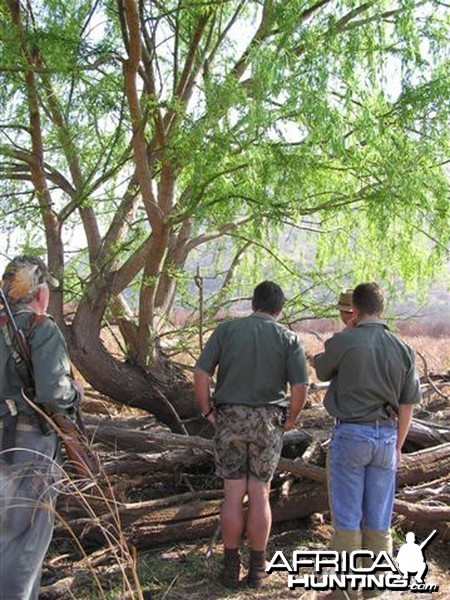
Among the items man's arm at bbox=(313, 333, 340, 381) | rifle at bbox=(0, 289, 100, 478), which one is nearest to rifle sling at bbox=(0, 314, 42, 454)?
rifle at bbox=(0, 289, 100, 478)

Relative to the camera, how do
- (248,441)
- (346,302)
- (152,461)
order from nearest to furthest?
(248,441) → (346,302) → (152,461)

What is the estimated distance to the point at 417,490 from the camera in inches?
220

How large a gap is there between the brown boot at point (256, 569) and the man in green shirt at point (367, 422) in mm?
504

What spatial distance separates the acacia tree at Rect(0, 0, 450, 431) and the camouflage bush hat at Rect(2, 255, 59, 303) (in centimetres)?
209

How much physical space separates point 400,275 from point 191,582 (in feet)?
14.4

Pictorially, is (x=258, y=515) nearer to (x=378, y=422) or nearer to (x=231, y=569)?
(x=231, y=569)

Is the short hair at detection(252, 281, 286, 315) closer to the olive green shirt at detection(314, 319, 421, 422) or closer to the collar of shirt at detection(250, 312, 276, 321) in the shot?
the collar of shirt at detection(250, 312, 276, 321)

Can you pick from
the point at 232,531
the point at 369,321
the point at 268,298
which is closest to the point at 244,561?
the point at 232,531

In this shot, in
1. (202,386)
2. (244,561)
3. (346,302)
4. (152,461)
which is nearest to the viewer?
(202,386)

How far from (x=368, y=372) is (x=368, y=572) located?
3.45 feet

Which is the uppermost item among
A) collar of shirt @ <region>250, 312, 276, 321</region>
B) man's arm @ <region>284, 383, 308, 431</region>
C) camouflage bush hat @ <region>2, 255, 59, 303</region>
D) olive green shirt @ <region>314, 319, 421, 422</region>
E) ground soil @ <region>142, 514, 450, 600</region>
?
camouflage bush hat @ <region>2, 255, 59, 303</region>

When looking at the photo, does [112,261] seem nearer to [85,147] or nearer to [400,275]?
[85,147]

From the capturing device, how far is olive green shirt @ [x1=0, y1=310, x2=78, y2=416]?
3.42 meters

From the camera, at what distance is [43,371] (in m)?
3.42
